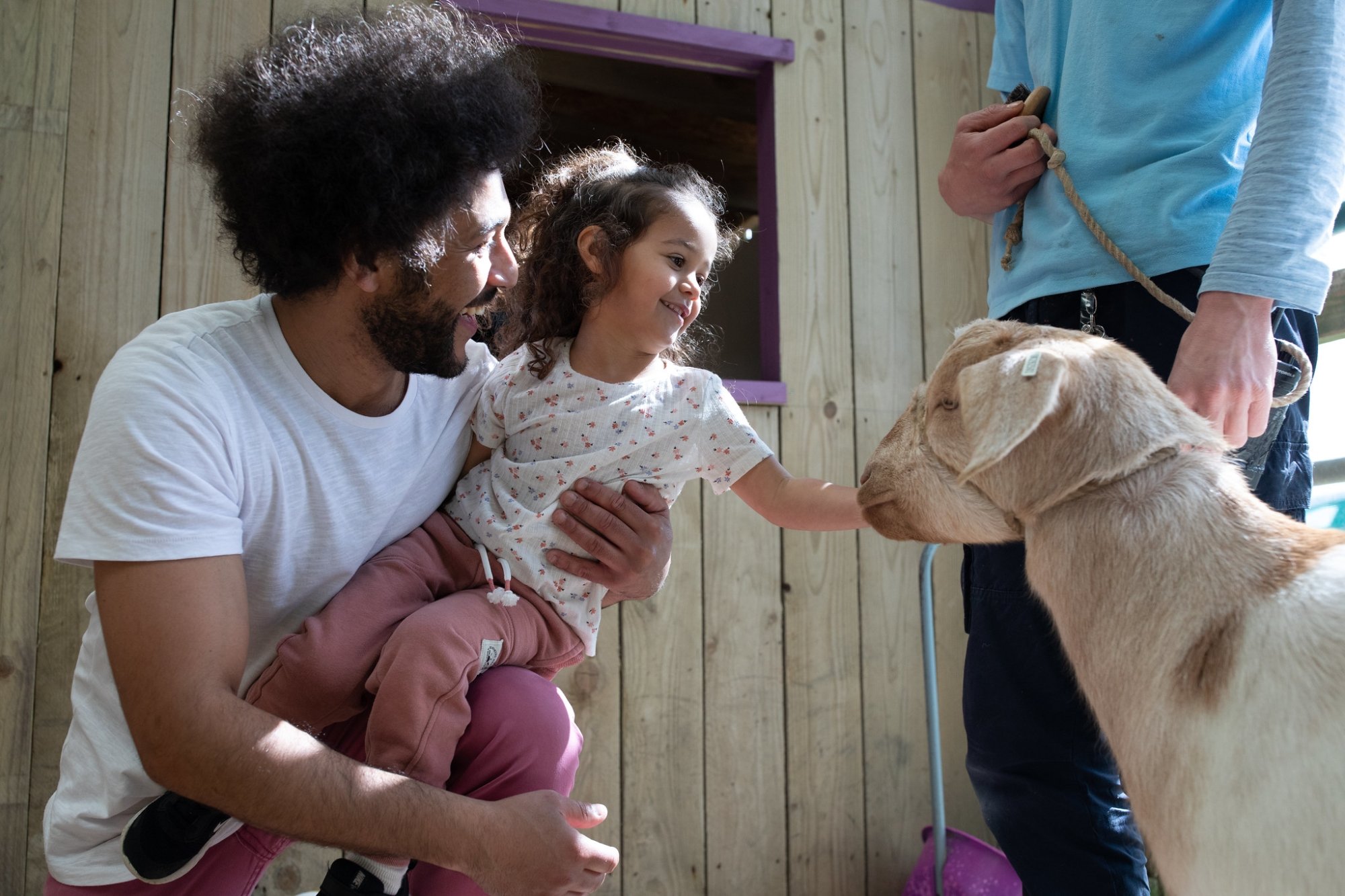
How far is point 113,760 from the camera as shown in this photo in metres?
1.56

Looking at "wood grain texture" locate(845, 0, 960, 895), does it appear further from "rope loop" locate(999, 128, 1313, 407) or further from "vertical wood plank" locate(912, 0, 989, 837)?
"rope loop" locate(999, 128, 1313, 407)

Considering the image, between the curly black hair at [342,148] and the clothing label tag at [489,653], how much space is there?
0.68 metres

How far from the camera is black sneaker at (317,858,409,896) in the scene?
1466mm

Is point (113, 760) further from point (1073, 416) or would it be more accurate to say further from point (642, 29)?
point (642, 29)

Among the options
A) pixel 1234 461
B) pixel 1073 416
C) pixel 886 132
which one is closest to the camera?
pixel 1073 416

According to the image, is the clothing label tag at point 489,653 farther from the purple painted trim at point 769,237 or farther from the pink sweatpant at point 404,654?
the purple painted trim at point 769,237

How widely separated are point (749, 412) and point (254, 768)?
1.98m

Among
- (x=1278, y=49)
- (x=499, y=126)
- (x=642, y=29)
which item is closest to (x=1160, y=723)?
(x=1278, y=49)

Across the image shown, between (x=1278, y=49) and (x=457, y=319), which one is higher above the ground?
(x=1278, y=49)

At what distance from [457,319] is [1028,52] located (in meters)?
1.23

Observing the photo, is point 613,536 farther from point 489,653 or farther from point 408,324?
point 408,324

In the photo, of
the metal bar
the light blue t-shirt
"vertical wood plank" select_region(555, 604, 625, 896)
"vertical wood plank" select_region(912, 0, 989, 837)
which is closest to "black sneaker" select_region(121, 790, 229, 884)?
"vertical wood plank" select_region(555, 604, 625, 896)

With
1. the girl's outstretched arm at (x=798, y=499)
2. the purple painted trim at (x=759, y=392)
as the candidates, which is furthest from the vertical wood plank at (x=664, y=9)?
the girl's outstretched arm at (x=798, y=499)

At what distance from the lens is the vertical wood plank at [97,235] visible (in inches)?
96.3
